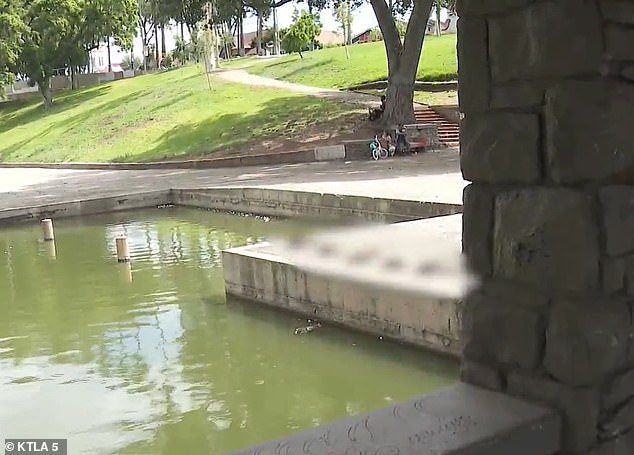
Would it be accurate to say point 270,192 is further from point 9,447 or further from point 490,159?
point 490,159

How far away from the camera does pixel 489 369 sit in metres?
2.41

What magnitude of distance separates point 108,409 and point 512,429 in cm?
385

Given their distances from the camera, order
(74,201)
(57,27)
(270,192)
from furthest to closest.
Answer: (57,27)
(74,201)
(270,192)

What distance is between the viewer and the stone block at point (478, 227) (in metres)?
2.37

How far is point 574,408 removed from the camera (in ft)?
7.22

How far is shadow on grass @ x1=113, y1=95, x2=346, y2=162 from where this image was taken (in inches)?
840

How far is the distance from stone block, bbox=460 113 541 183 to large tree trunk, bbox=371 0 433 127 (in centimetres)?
1596

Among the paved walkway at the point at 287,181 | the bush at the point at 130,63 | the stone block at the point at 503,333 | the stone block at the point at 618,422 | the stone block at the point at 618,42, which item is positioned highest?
the bush at the point at 130,63

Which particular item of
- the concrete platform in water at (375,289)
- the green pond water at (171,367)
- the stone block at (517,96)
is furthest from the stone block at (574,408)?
the green pond water at (171,367)

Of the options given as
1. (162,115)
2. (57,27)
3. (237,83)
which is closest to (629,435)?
(162,115)

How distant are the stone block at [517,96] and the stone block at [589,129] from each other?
0.14 ft

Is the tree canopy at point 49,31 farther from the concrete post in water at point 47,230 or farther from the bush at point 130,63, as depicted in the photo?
the concrete post in water at point 47,230

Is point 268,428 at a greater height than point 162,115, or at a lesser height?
lesser

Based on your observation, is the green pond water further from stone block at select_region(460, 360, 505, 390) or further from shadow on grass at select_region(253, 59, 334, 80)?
shadow on grass at select_region(253, 59, 334, 80)
